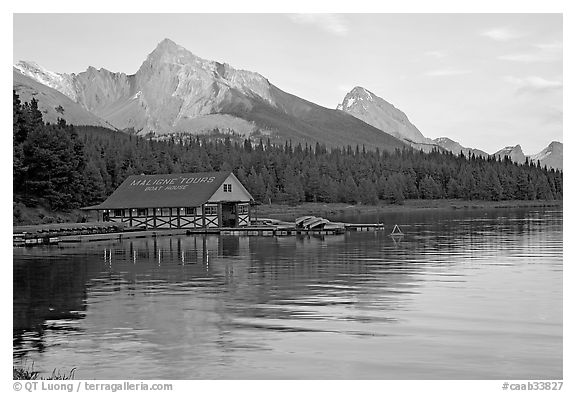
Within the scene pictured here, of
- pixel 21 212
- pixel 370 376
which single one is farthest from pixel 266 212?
pixel 370 376

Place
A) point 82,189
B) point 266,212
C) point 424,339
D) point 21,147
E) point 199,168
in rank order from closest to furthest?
1. point 424,339
2. point 21,147
3. point 82,189
4. point 266,212
5. point 199,168

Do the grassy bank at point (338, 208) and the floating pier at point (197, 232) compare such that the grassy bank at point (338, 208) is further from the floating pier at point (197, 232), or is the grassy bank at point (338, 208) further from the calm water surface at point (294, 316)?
the calm water surface at point (294, 316)

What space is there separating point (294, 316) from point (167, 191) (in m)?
60.2

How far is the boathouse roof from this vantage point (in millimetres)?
80438

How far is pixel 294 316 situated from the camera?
2473 cm

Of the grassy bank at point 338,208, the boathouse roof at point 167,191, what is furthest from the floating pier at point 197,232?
the grassy bank at point 338,208

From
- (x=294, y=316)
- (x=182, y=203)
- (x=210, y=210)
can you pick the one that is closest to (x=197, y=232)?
(x=182, y=203)

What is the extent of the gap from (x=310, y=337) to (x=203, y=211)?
198 ft

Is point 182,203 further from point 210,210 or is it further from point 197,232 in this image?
point 197,232

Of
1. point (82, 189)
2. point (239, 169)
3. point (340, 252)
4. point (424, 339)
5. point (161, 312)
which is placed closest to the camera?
point (424, 339)

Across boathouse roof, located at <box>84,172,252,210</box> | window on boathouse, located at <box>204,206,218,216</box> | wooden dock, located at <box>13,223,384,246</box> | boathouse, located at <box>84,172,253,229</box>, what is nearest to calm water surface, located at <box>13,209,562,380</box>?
wooden dock, located at <box>13,223,384,246</box>

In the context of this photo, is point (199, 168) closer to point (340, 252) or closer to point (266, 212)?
point (266, 212)

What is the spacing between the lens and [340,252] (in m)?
50.8

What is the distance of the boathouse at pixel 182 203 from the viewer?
80562 millimetres
